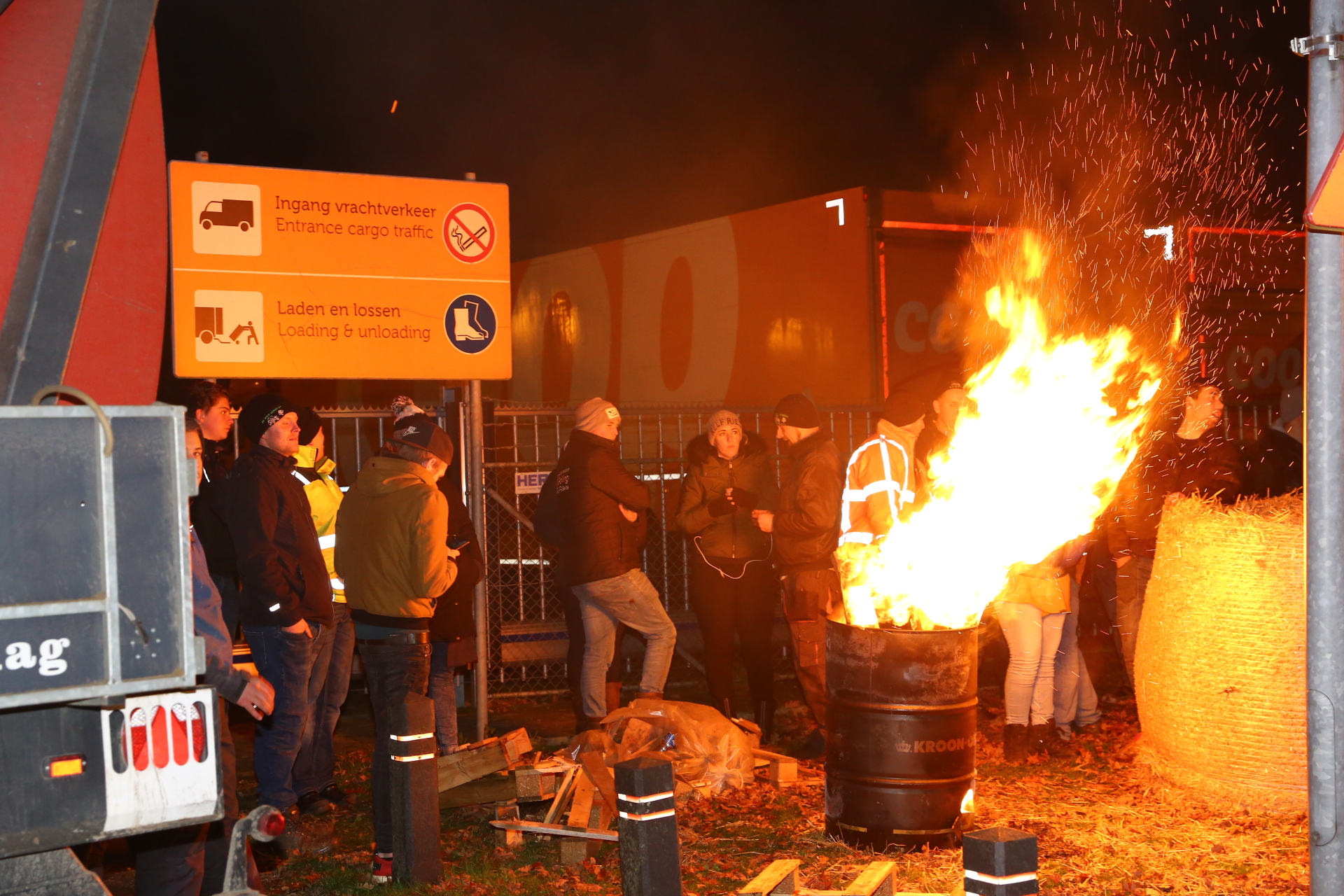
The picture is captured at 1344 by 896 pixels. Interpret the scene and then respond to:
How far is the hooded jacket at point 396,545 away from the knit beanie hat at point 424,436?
0.11 m

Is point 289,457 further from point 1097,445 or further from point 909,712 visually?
point 1097,445

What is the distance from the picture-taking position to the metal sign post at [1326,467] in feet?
13.8

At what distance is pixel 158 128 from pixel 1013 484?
5210mm

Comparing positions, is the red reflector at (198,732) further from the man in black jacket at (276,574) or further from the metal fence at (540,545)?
the metal fence at (540,545)

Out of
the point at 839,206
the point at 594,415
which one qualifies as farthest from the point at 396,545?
the point at 839,206

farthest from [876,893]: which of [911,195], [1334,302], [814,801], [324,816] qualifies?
[911,195]

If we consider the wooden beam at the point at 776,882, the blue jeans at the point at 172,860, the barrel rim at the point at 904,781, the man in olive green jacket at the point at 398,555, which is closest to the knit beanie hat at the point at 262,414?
the man in olive green jacket at the point at 398,555

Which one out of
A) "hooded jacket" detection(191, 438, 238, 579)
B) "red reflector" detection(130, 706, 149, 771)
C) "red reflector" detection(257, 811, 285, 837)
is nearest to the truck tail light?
"red reflector" detection(130, 706, 149, 771)

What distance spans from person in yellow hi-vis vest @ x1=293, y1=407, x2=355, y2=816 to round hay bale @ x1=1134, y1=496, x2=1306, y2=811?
15.5ft

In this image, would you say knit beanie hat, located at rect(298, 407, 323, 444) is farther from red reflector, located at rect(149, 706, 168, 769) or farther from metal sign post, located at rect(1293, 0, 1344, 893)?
metal sign post, located at rect(1293, 0, 1344, 893)

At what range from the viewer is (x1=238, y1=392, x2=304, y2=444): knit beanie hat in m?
6.18

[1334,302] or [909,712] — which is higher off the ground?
[1334,302]

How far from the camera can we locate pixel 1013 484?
7.35 m

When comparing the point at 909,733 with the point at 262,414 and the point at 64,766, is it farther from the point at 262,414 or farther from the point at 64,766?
the point at 64,766
